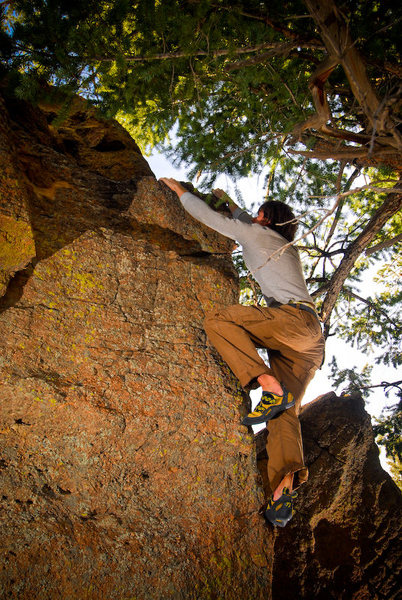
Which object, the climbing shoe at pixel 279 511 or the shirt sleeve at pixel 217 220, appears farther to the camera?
the shirt sleeve at pixel 217 220

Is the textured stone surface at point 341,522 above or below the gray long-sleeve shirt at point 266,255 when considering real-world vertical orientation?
below

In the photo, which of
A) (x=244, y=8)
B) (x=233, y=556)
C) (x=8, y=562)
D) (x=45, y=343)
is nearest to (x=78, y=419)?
(x=45, y=343)

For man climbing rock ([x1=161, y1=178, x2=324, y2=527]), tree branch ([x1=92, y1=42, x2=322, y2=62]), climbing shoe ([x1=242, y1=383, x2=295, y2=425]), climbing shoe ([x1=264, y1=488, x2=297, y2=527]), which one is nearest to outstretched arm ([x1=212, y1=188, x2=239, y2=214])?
man climbing rock ([x1=161, y1=178, x2=324, y2=527])

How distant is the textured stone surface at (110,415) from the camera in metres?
2.31

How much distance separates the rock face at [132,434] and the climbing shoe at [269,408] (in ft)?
0.56

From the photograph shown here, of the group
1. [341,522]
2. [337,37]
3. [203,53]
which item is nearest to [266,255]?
[337,37]

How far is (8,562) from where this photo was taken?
82.8 inches

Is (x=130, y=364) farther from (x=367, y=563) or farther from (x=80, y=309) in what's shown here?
(x=367, y=563)

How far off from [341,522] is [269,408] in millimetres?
1769

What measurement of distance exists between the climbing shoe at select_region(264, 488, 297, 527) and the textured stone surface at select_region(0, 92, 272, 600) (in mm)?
122

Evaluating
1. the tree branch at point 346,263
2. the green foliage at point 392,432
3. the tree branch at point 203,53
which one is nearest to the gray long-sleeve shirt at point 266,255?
the tree branch at point 203,53

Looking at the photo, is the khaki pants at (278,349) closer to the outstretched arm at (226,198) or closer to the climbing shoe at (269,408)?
the climbing shoe at (269,408)

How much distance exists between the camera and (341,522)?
3.61 metres

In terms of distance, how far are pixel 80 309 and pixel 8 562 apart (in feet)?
5.75
